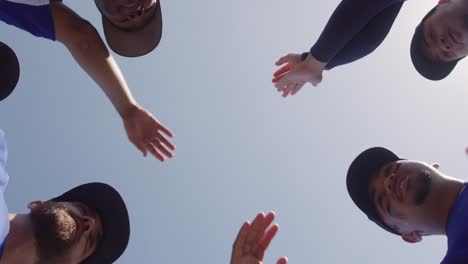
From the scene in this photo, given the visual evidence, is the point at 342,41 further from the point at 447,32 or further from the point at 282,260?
the point at 282,260

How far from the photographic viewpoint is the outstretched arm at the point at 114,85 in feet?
14.6

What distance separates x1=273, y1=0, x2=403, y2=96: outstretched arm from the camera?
13.1 ft

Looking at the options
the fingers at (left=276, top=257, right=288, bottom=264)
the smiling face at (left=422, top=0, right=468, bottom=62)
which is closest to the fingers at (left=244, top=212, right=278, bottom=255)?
the fingers at (left=276, top=257, right=288, bottom=264)

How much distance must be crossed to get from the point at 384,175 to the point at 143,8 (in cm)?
280

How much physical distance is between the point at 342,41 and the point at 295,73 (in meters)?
0.80

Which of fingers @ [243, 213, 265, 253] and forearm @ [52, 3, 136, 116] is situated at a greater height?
forearm @ [52, 3, 136, 116]

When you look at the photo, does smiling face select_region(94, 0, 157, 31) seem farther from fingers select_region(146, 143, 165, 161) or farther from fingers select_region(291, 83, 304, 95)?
fingers select_region(291, 83, 304, 95)

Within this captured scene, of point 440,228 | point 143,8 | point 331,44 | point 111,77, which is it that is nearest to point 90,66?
point 111,77

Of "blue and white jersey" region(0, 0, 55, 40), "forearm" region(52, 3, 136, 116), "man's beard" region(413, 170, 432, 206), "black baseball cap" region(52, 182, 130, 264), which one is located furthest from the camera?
"forearm" region(52, 3, 136, 116)

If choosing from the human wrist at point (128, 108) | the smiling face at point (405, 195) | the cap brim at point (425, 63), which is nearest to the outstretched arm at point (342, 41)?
the cap brim at point (425, 63)

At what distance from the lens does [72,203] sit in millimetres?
3547

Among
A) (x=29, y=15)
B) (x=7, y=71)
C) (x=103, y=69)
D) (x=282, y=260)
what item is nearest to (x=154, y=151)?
(x=103, y=69)

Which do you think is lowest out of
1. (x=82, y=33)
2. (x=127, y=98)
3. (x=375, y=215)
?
(x=375, y=215)

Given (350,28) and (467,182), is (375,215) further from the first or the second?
(350,28)
